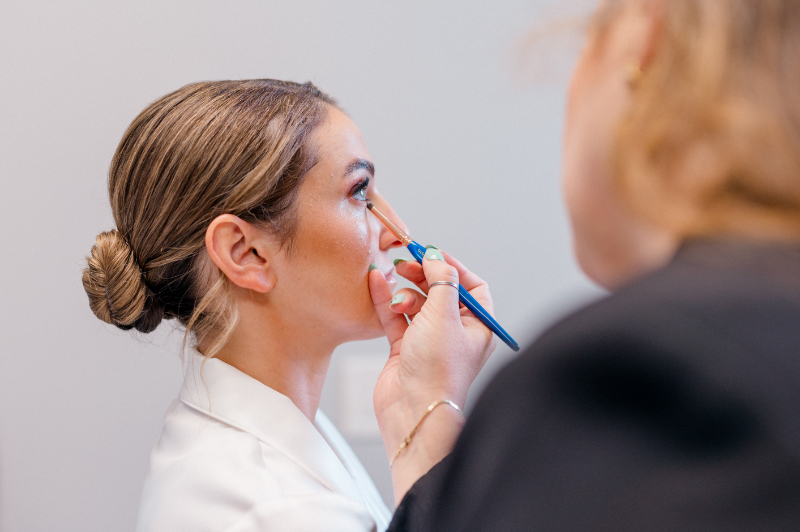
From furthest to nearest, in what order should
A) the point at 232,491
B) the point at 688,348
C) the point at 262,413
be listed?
1. the point at 262,413
2. the point at 232,491
3. the point at 688,348

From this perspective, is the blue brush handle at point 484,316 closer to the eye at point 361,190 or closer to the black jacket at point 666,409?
the eye at point 361,190

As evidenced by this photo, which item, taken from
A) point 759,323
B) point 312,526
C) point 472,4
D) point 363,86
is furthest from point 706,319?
point 472,4

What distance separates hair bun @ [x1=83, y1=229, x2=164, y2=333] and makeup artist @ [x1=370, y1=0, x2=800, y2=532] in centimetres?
59

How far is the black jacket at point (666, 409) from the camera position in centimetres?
34

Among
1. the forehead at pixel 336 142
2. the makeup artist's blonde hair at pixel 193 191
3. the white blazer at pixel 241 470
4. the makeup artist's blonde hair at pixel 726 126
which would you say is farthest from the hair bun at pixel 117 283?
the makeup artist's blonde hair at pixel 726 126

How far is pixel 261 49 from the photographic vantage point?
3.58 ft

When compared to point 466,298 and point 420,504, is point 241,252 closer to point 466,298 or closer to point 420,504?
point 466,298

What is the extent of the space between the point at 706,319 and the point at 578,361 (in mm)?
80

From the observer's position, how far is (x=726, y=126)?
38cm

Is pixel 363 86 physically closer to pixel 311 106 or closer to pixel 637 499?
pixel 311 106

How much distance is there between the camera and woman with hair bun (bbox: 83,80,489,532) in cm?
82

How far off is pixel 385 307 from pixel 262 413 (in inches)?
9.6

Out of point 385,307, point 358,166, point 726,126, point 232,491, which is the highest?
point 726,126

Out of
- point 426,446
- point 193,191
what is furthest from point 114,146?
point 426,446
